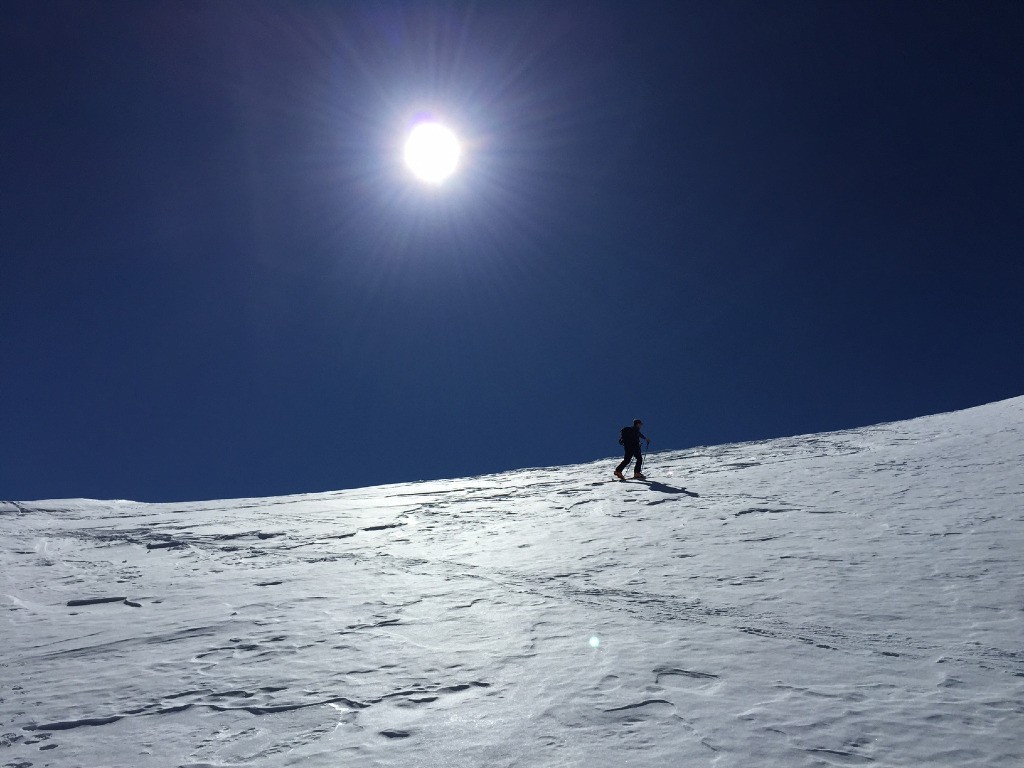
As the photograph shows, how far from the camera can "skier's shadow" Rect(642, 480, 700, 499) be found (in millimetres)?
12972

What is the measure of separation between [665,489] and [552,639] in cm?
911

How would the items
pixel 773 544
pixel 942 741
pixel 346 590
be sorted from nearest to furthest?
pixel 942 741 → pixel 346 590 → pixel 773 544

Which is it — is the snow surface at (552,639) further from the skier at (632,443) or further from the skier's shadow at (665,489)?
the skier at (632,443)

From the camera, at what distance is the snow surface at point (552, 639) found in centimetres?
378

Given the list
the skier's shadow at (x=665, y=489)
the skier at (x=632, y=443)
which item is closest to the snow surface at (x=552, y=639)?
the skier's shadow at (x=665, y=489)

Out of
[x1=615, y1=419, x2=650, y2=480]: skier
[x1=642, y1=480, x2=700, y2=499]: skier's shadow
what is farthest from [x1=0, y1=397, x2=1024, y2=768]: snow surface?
[x1=615, y1=419, x2=650, y2=480]: skier

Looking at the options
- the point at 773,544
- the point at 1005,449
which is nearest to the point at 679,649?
the point at 773,544

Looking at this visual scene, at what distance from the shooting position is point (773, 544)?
26.9 feet

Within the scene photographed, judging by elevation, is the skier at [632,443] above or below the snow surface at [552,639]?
above

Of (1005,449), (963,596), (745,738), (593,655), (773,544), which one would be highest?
(1005,449)

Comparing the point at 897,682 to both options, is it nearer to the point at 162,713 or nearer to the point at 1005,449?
the point at 162,713

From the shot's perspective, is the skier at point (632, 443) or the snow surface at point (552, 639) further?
the skier at point (632, 443)

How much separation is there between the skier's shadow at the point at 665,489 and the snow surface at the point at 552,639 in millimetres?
1535

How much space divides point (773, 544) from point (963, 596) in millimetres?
2674
